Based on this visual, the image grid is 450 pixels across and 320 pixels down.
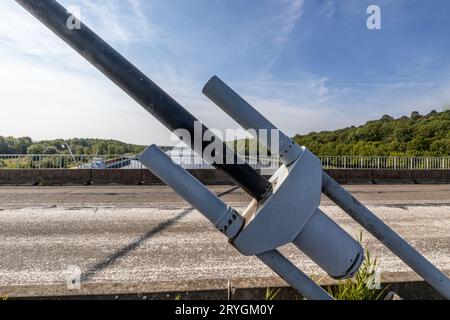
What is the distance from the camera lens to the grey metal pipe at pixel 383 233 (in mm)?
1207

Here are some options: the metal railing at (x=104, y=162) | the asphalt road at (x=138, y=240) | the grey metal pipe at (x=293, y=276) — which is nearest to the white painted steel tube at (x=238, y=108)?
the grey metal pipe at (x=293, y=276)

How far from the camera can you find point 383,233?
1.21 metres

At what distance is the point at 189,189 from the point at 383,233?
81 cm

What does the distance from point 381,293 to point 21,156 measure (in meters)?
16.2

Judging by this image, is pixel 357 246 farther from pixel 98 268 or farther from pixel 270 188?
pixel 98 268

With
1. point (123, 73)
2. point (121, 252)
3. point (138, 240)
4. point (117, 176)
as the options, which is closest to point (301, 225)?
point (123, 73)

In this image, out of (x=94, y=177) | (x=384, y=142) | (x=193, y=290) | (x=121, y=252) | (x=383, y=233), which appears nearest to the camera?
(x=383, y=233)

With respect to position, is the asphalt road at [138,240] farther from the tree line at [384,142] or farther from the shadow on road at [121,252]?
the tree line at [384,142]

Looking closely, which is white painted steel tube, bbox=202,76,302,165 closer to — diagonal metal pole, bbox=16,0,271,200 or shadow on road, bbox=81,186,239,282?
diagonal metal pole, bbox=16,0,271,200

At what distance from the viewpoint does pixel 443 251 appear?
193 inches

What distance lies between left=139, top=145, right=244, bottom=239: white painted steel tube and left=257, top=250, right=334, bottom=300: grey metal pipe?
223 mm

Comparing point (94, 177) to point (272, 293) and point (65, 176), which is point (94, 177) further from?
point (272, 293)

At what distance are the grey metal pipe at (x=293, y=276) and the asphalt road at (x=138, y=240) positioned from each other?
4.12ft

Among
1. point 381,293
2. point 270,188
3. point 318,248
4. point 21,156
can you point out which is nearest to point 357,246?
point 318,248
